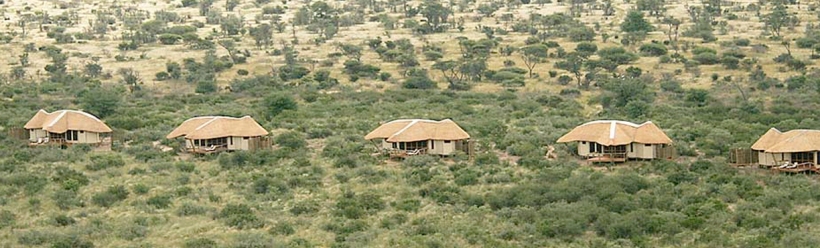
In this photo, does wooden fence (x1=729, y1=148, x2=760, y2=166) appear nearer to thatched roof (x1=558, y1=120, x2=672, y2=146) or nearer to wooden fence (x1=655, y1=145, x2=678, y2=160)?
wooden fence (x1=655, y1=145, x2=678, y2=160)

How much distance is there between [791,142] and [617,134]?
227 inches

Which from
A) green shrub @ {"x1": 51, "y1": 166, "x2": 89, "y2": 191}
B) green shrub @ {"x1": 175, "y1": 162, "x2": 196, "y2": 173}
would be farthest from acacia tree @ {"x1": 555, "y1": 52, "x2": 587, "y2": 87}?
green shrub @ {"x1": 51, "y1": 166, "x2": 89, "y2": 191}

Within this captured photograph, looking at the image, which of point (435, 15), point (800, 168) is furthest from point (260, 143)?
point (435, 15)

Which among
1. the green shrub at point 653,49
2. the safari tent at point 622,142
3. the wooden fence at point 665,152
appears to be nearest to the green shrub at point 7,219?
the safari tent at point 622,142

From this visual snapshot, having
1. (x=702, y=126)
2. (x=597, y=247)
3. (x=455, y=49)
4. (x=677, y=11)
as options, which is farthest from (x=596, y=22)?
(x=597, y=247)

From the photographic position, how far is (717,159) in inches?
1630

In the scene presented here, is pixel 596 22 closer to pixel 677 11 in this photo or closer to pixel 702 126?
pixel 677 11

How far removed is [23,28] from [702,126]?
5334 centimetres

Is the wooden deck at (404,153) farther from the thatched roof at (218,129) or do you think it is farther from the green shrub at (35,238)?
the green shrub at (35,238)

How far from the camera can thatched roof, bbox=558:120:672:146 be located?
4106 centimetres

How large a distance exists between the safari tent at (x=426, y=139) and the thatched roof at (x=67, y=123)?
1119 cm

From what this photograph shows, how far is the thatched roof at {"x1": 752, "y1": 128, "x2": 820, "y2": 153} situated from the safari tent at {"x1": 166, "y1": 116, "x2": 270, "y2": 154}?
700 inches

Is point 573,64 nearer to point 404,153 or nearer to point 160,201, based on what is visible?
point 404,153

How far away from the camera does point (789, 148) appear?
1517 inches
